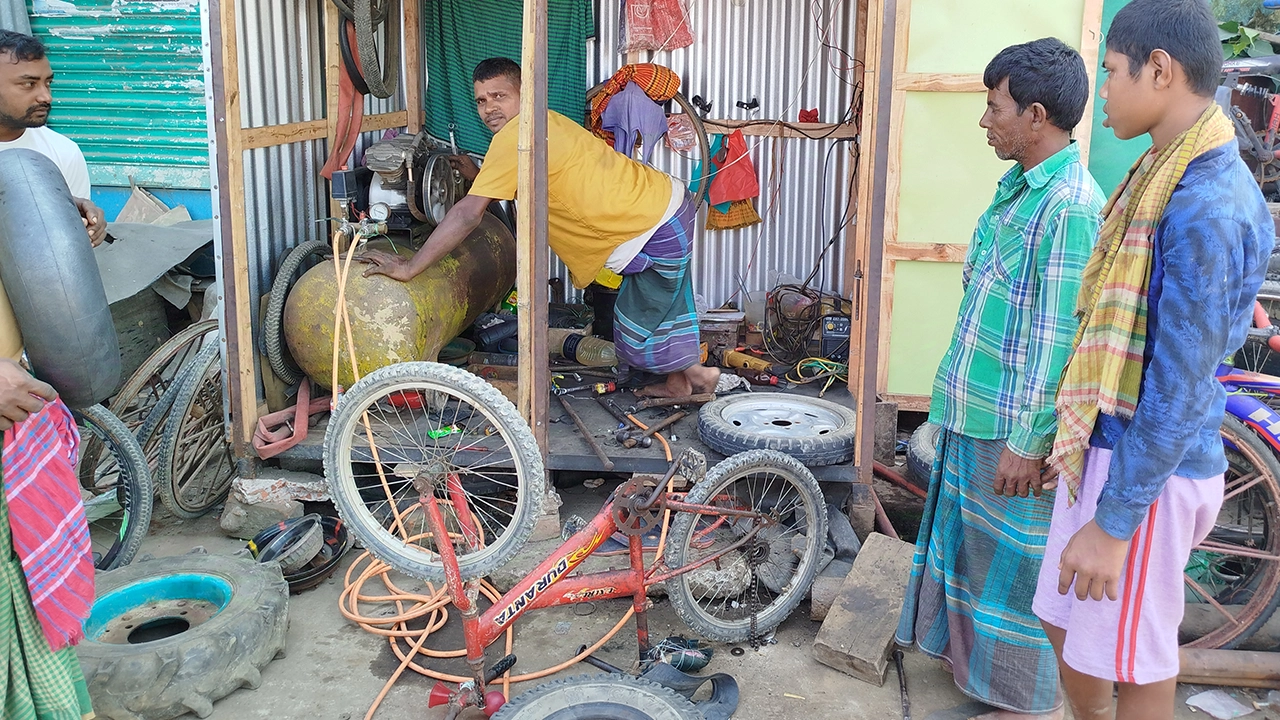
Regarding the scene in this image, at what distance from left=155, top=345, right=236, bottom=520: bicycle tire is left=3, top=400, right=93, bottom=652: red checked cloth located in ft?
6.77

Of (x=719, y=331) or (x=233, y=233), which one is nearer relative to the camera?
(x=233, y=233)

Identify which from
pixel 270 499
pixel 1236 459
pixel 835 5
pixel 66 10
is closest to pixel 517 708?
pixel 270 499

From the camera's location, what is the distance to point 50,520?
2873 millimetres

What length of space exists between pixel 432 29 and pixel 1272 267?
18.3 feet

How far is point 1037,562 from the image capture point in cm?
314

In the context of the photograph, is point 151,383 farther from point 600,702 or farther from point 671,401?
point 600,702

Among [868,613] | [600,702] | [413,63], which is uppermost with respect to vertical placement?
[413,63]

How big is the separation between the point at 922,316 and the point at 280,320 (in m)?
3.40

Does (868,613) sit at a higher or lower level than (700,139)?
lower

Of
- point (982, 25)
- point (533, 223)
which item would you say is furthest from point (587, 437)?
point (982, 25)

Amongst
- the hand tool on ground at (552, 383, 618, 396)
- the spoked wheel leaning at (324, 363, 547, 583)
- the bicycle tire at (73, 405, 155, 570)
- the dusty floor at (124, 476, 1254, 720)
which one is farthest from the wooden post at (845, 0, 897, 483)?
the bicycle tire at (73, 405, 155, 570)

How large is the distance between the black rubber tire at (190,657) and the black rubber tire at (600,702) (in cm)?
120

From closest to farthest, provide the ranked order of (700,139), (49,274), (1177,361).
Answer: (1177,361)
(49,274)
(700,139)

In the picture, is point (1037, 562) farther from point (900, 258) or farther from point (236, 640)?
point (236, 640)
